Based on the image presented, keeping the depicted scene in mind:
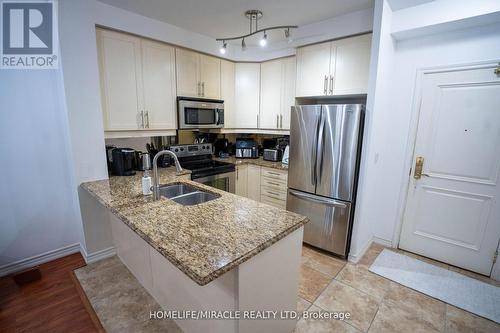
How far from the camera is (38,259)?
2.38m

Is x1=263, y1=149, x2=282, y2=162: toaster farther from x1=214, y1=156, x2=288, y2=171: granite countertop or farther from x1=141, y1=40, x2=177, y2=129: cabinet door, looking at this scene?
x1=141, y1=40, x2=177, y2=129: cabinet door

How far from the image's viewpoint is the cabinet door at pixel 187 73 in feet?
9.48

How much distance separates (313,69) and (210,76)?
140 cm

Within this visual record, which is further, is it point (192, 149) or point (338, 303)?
point (192, 149)

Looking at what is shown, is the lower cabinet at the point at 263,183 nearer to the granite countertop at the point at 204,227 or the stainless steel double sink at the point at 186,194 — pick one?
the stainless steel double sink at the point at 186,194

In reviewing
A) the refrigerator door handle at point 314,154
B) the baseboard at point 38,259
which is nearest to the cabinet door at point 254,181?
the refrigerator door handle at point 314,154

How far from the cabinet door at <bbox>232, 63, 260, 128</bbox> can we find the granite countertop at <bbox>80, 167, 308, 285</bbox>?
1.96m

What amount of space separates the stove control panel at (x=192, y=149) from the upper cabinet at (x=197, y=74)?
0.68 metres

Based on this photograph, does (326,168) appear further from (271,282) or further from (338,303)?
(271,282)

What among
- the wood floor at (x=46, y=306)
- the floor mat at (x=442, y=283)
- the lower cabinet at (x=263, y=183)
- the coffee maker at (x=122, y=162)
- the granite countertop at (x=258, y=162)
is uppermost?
the coffee maker at (x=122, y=162)

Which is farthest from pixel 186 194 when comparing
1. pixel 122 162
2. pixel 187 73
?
pixel 187 73

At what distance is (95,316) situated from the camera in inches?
70.2

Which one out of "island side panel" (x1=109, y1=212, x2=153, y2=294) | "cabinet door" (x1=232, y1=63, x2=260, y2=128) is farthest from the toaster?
"island side panel" (x1=109, y1=212, x2=153, y2=294)

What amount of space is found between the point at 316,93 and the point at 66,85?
8.51ft
